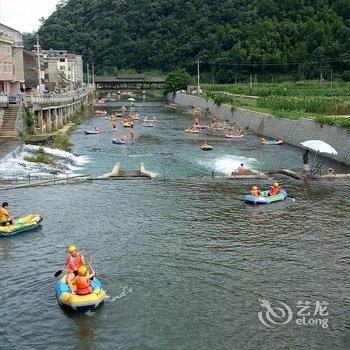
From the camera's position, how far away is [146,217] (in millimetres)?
31594

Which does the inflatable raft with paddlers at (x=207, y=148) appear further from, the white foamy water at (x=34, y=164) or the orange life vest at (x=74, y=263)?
the orange life vest at (x=74, y=263)

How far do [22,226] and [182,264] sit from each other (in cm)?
995

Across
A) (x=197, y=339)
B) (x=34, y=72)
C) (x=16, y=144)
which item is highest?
(x=34, y=72)

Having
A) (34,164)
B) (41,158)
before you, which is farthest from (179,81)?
(34,164)

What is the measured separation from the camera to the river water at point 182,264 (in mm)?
18359

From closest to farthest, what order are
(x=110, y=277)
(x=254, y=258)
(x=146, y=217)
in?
1. (x=110, y=277)
2. (x=254, y=258)
3. (x=146, y=217)

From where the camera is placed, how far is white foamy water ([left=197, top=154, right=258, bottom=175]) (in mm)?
48206

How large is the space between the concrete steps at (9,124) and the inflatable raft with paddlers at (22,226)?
24298mm

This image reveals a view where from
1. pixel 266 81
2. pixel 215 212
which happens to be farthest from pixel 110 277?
pixel 266 81

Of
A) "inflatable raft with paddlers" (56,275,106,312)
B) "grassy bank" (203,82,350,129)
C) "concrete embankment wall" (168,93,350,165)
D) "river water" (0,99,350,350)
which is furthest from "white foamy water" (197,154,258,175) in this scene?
"inflatable raft with paddlers" (56,275,106,312)

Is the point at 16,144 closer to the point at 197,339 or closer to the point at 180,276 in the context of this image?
the point at 180,276

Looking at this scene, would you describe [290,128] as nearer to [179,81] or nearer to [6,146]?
[6,146]

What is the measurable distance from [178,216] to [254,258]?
781 centimetres

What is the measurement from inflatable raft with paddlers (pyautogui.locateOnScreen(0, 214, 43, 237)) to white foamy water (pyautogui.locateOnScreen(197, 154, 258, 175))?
21.0 meters
